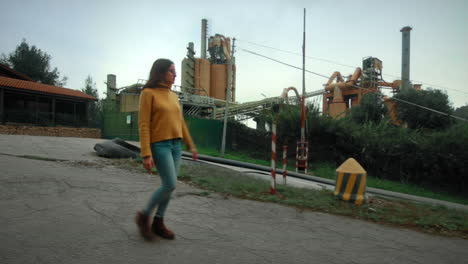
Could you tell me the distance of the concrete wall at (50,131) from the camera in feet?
64.5

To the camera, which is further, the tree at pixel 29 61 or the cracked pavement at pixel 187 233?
the tree at pixel 29 61

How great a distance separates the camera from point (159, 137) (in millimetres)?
2768

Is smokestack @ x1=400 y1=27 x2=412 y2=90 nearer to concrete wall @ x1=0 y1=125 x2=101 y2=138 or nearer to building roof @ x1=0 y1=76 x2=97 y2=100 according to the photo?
concrete wall @ x1=0 y1=125 x2=101 y2=138

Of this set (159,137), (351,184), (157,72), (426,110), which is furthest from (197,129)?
(426,110)

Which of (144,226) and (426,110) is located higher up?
(426,110)

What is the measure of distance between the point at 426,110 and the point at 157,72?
25.2 m

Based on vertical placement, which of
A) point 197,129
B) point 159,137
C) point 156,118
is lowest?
point 159,137

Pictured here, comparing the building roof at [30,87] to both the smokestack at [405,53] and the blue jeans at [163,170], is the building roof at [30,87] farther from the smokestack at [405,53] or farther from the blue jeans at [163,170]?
the smokestack at [405,53]

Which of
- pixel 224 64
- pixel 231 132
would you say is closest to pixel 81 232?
pixel 231 132

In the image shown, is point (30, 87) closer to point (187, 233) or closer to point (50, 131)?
point (50, 131)

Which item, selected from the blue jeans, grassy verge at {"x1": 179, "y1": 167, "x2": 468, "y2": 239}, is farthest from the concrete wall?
the blue jeans

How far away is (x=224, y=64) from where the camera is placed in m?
42.1

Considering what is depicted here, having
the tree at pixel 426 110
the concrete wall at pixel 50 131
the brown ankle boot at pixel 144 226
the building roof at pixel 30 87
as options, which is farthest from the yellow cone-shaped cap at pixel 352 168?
the building roof at pixel 30 87

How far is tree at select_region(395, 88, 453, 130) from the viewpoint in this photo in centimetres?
2292
